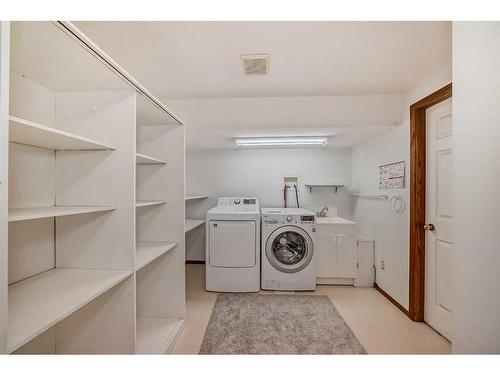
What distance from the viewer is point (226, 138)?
2.91 m

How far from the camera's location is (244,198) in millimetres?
3494

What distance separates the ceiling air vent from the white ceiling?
5cm

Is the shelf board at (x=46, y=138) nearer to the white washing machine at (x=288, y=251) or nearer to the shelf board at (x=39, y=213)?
the shelf board at (x=39, y=213)

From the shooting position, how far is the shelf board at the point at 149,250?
1437 mm

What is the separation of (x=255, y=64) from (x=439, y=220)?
6.80ft

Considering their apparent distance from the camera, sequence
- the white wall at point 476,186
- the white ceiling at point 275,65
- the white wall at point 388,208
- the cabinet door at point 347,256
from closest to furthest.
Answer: the white wall at point 476,186
the white ceiling at point 275,65
the white wall at point 388,208
the cabinet door at point 347,256

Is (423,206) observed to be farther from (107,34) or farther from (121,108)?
(107,34)

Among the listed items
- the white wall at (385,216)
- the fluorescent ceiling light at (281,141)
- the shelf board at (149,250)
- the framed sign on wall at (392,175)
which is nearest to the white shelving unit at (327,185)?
the white wall at (385,216)

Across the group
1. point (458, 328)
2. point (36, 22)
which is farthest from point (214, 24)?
point (458, 328)

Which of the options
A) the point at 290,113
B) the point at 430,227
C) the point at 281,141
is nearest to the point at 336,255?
the point at 430,227

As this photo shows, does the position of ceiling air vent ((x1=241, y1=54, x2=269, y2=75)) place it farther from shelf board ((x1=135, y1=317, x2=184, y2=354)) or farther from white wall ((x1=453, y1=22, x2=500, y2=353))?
shelf board ((x1=135, y1=317, x2=184, y2=354))

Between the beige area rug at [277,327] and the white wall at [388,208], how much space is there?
0.77 meters

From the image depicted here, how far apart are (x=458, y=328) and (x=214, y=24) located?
212cm

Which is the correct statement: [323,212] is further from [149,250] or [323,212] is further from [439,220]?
[149,250]
